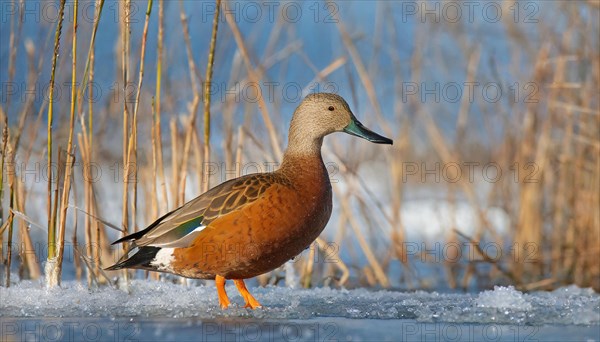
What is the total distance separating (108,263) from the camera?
5.43 m

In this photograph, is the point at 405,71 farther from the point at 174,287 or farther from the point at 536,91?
the point at 174,287

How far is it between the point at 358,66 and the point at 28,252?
89.1 inches

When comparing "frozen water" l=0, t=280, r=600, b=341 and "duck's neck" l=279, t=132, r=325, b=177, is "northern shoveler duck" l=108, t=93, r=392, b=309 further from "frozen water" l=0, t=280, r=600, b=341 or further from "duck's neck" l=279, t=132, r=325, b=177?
"frozen water" l=0, t=280, r=600, b=341

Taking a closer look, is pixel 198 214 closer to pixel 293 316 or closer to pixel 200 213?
pixel 200 213

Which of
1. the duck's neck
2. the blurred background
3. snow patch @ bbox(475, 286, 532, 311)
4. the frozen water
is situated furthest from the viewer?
the blurred background

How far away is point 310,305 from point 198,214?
0.65 meters

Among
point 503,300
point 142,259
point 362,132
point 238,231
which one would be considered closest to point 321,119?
point 362,132

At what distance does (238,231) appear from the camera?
3.88 m

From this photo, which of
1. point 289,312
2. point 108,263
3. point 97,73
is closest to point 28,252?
point 108,263

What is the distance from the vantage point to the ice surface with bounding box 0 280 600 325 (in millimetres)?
3539

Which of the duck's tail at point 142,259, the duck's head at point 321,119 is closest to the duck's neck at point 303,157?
the duck's head at point 321,119

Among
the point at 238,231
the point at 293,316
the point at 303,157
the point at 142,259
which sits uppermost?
the point at 303,157

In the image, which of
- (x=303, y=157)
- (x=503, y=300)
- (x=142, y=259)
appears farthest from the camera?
(x=303, y=157)

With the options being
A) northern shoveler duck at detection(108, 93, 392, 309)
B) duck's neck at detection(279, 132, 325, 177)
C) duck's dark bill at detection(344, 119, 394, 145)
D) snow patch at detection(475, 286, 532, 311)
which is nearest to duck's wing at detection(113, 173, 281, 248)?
northern shoveler duck at detection(108, 93, 392, 309)
